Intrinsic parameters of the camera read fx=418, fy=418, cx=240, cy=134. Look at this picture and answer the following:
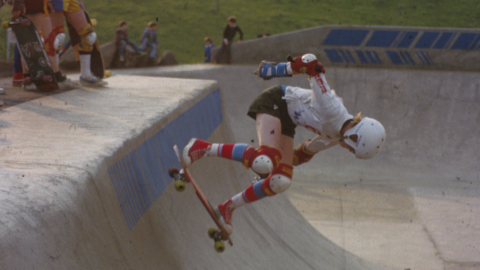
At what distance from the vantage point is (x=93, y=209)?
2639mm

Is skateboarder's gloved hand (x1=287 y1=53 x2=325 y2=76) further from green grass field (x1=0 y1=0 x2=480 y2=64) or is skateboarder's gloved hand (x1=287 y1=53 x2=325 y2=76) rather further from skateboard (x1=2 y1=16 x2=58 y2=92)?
green grass field (x1=0 y1=0 x2=480 y2=64)

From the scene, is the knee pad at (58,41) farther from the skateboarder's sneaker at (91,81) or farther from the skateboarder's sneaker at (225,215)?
the skateboarder's sneaker at (225,215)

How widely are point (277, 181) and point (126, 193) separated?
144 centimetres

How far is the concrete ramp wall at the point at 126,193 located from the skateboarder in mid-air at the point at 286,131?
1.78ft

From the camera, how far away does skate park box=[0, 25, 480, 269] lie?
2494mm

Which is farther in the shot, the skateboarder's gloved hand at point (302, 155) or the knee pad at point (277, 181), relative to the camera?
the skateboarder's gloved hand at point (302, 155)

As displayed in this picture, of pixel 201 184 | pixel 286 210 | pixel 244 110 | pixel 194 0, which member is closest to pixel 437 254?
pixel 286 210

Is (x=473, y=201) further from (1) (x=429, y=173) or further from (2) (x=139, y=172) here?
(2) (x=139, y=172)

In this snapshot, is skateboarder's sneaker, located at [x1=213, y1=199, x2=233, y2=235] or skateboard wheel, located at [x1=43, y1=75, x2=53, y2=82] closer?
skateboarder's sneaker, located at [x1=213, y1=199, x2=233, y2=235]

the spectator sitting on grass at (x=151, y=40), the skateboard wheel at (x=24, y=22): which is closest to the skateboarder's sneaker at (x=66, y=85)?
the skateboard wheel at (x=24, y=22)

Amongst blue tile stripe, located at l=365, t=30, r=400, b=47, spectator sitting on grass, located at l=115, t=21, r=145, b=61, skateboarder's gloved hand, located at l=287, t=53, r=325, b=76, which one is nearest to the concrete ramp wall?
skateboarder's gloved hand, located at l=287, t=53, r=325, b=76

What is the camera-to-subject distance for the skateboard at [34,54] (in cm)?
569

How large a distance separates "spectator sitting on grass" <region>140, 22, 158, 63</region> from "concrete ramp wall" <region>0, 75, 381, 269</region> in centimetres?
856

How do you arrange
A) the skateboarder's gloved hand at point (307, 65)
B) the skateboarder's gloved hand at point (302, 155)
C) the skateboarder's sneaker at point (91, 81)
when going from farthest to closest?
the skateboarder's sneaker at point (91, 81) < the skateboarder's gloved hand at point (302, 155) < the skateboarder's gloved hand at point (307, 65)
